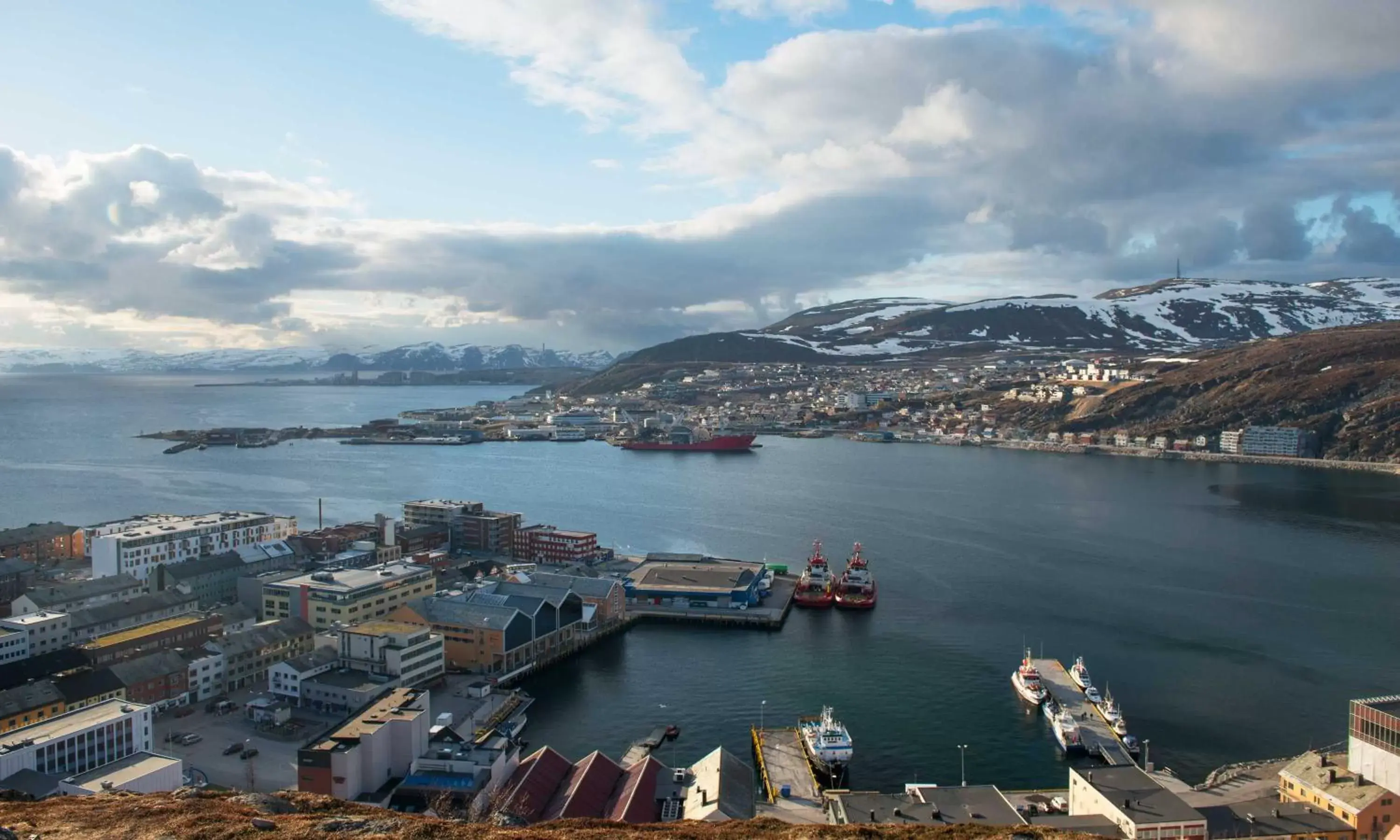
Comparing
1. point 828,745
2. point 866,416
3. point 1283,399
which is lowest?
point 828,745

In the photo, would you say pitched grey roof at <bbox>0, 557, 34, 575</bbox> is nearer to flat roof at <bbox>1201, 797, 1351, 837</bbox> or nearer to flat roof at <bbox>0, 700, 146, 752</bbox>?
flat roof at <bbox>0, 700, 146, 752</bbox>

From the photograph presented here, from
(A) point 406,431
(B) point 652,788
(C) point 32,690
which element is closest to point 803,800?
(B) point 652,788

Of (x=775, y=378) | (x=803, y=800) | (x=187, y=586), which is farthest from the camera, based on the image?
(x=775, y=378)

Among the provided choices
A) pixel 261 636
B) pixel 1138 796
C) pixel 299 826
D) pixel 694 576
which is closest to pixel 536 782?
pixel 299 826

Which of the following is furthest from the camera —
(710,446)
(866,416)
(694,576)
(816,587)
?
(866,416)

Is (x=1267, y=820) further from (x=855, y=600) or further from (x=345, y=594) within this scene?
(x=345, y=594)

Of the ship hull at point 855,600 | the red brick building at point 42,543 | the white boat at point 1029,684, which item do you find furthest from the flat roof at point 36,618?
the white boat at point 1029,684

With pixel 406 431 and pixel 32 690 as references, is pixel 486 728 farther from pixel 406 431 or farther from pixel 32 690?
pixel 406 431
